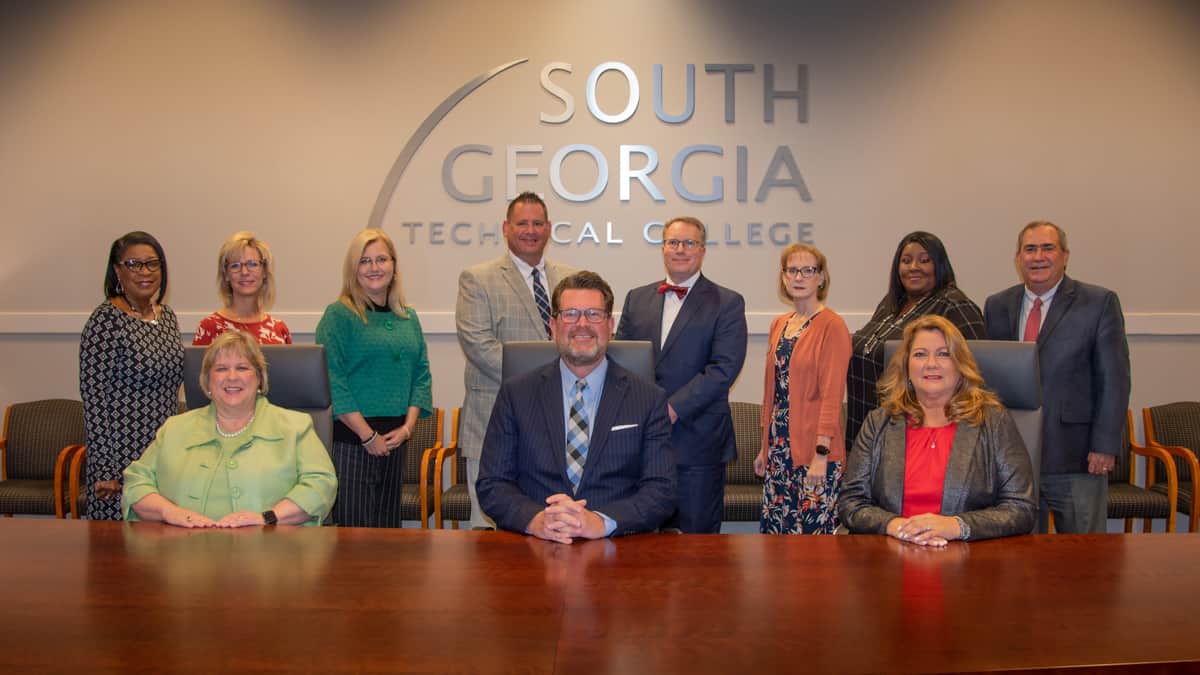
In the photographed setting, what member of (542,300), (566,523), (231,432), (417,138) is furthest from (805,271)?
(417,138)

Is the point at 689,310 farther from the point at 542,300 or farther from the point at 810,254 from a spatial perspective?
the point at 542,300

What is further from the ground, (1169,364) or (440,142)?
(440,142)

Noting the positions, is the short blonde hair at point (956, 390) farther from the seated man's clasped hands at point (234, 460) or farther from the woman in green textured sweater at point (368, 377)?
the woman in green textured sweater at point (368, 377)

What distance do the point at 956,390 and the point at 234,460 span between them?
80.7 inches

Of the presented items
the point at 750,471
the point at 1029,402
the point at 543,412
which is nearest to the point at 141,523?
the point at 543,412

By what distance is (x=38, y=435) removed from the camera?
17.3 ft

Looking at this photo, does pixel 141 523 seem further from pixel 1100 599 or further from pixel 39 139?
pixel 39 139

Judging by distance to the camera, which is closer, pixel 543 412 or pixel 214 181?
pixel 543 412

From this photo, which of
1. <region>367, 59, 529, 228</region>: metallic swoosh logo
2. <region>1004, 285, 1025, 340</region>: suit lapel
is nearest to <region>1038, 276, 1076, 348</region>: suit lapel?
<region>1004, 285, 1025, 340</region>: suit lapel

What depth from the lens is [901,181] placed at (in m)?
5.50

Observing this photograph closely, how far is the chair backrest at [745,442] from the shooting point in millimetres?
5129

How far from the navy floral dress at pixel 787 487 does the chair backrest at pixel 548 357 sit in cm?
83

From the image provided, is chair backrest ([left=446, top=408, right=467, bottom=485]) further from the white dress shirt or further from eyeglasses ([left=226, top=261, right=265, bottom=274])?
the white dress shirt

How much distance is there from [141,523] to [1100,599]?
224 cm
